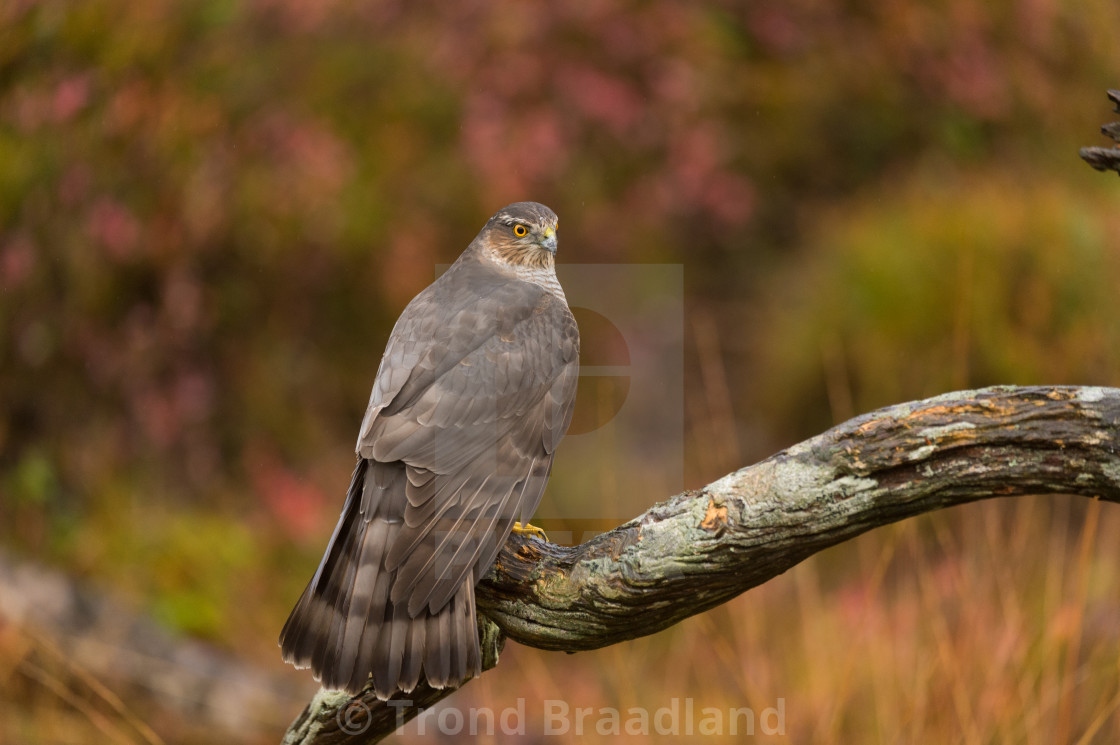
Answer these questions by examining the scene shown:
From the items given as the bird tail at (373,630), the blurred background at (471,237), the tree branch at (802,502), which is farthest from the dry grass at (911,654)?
the bird tail at (373,630)

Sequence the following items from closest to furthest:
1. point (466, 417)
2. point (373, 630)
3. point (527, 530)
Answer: point (373, 630), point (466, 417), point (527, 530)

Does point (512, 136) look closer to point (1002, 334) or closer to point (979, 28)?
point (1002, 334)

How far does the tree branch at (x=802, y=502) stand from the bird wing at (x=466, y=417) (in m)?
0.17

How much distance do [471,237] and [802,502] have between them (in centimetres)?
482

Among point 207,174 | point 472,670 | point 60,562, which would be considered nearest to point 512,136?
point 207,174

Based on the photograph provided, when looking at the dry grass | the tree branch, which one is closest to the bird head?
the tree branch

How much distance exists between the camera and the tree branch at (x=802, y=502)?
1896mm

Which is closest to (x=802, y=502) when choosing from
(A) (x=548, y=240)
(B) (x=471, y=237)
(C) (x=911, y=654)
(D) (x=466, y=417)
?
(D) (x=466, y=417)

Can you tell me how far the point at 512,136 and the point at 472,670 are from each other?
16.3 feet

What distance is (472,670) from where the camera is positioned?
7.57 ft

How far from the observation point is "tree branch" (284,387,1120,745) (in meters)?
1.90

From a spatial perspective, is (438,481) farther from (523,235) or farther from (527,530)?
(523,235)

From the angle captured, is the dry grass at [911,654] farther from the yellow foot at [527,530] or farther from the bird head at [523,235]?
the bird head at [523,235]

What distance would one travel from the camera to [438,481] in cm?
249
